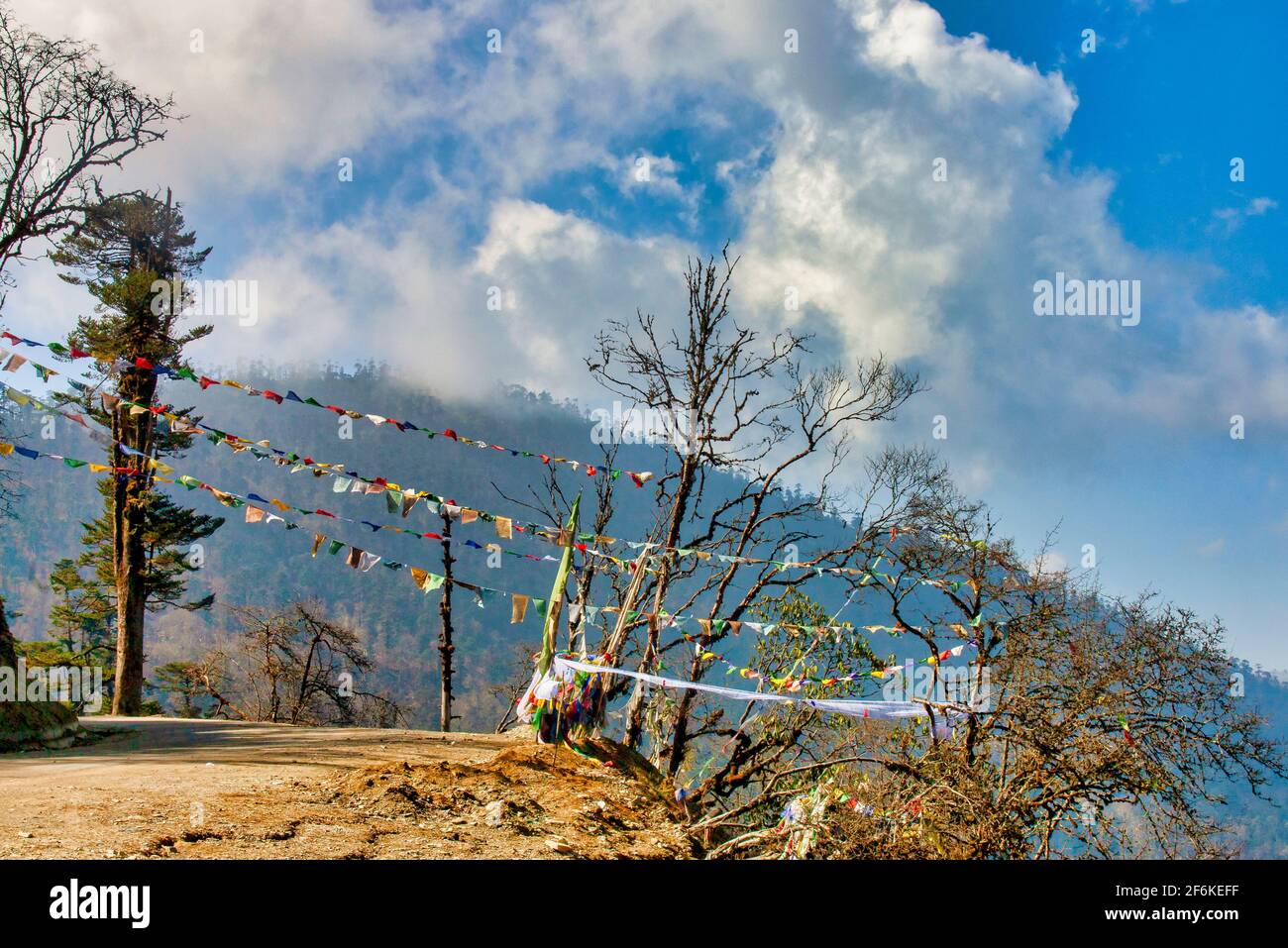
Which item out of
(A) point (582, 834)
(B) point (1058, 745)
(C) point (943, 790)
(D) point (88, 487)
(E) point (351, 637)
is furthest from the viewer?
(D) point (88, 487)

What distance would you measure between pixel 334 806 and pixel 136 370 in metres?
18.5

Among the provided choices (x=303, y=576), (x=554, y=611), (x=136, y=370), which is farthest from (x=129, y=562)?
(x=303, y=576)

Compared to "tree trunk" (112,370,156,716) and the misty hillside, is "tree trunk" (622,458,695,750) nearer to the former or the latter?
"tree trunk" (112,370,156,716)

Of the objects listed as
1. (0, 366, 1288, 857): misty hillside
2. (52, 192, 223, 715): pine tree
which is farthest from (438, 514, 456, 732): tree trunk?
(0, 366, 1288, 857): misty hillside

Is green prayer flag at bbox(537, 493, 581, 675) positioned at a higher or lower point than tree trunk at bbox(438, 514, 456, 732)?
higher

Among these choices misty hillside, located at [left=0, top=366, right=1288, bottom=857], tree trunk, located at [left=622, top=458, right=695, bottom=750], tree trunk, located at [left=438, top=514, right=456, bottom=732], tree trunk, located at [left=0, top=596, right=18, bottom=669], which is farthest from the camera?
misty hillside, located at [left=0, top=366, right=1288, bottom=857]

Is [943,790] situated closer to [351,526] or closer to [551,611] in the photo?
[551,611]

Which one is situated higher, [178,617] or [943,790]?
[943,790]

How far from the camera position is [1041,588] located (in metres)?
14.9

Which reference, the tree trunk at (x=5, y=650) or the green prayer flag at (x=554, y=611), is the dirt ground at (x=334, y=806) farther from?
the tree trunk at (x=5, y=650)

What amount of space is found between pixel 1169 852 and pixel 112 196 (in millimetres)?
25995

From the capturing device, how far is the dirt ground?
5.04m

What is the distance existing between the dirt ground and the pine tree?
1061cm
